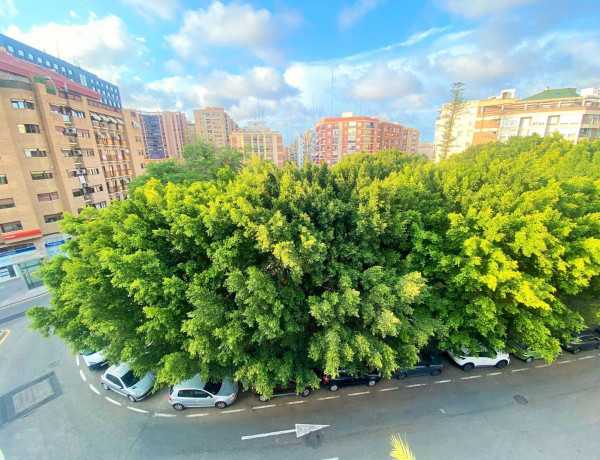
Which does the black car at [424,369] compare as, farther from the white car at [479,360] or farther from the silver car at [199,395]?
the silver car at [199,395]

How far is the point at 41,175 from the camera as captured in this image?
2384 cm

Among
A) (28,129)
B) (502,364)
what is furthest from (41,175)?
(502,364)

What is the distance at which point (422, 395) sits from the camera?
13.3m

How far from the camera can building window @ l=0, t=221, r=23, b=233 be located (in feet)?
72.0

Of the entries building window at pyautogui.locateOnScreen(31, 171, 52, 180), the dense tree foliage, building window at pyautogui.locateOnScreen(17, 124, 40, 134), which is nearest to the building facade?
building window at pyautogui.locateOnScreen(17, 124, 40, 134)

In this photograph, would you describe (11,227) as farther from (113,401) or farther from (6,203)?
(113,401)

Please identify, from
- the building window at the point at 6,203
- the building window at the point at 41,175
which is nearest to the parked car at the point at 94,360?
the building window at the point at 6,203

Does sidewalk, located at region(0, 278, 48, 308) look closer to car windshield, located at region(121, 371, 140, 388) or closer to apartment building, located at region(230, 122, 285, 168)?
car windshield, located at region(121, 371, 140, 388)

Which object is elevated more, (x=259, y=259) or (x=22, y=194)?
(x=22, y=194)

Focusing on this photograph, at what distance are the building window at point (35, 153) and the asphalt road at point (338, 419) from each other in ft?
60.2

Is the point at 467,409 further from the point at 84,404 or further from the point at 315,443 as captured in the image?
the point at 84,404

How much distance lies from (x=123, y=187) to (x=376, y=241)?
37.3 metres

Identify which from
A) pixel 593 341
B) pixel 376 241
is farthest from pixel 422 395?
pixel 593 341

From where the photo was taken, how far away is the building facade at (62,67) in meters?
48.5
